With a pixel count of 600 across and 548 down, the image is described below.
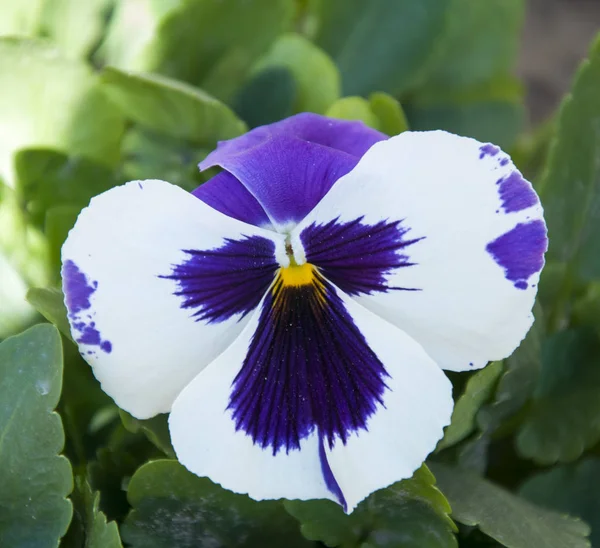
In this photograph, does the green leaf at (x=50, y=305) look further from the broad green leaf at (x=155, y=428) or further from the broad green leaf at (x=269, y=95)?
the broad green leaf at (x=269, y=95)

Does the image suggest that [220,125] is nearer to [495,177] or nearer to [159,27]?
[159,27]

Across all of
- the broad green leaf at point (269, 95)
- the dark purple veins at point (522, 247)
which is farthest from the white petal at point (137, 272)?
the broad green leaf at point (269, 95)

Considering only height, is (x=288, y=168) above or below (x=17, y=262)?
above

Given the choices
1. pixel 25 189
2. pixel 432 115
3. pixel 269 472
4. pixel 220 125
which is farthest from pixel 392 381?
pixel 432 115

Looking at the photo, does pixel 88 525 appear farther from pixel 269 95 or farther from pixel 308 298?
pixel 269 95

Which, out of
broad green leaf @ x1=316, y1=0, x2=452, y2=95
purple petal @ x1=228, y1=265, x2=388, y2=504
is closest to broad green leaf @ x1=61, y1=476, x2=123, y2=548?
purple petal @ x1=228, y1=265, x2=388, y2=504

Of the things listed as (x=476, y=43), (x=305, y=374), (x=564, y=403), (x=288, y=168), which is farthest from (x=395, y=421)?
(x=476, y=43)

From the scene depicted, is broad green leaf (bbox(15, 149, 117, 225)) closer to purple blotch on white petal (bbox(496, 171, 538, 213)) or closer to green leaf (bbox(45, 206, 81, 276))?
green leaf (bbox(45, 206, 81, 276))
